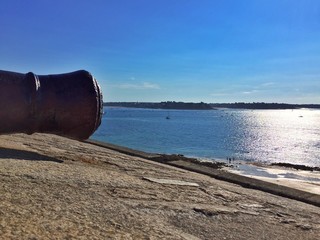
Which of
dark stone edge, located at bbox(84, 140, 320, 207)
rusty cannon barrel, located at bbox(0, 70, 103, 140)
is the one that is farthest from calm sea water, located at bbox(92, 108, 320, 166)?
rusty cannon barrel, located at bbox(0, 70, 103, 140)

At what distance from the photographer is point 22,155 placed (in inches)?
206

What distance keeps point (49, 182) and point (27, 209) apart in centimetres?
90

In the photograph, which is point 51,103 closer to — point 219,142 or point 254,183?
point 254,183

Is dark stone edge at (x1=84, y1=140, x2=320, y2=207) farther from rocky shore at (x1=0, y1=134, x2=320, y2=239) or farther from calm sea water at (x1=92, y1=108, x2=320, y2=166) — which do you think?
calm sea water at (x1=92, y1=108, x2=320, y2=166)

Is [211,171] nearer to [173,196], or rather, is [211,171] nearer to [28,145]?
[173,196]

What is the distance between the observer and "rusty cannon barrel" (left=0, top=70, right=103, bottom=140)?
150 inches

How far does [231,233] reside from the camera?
10.2 ft

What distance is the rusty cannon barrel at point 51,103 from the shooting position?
381 cm

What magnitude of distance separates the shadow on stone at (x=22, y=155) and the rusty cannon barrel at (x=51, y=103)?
0.84 m

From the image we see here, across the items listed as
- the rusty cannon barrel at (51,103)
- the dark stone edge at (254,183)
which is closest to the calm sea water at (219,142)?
the dark stone edge at (254,183)

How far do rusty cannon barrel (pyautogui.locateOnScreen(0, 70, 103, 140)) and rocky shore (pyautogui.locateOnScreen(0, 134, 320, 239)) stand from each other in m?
0.46

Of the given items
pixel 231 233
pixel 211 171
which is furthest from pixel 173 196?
pixel 211 171

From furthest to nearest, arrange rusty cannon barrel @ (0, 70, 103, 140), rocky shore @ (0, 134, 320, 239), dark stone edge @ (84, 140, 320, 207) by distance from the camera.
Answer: dark stone edge @ (84, 140, 320, 207)
rusty cannon barrel @ (0, 70, 103, 140)
rocky shore @ (0, 134, 320, 239)

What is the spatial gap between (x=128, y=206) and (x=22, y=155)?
2.36 metres
